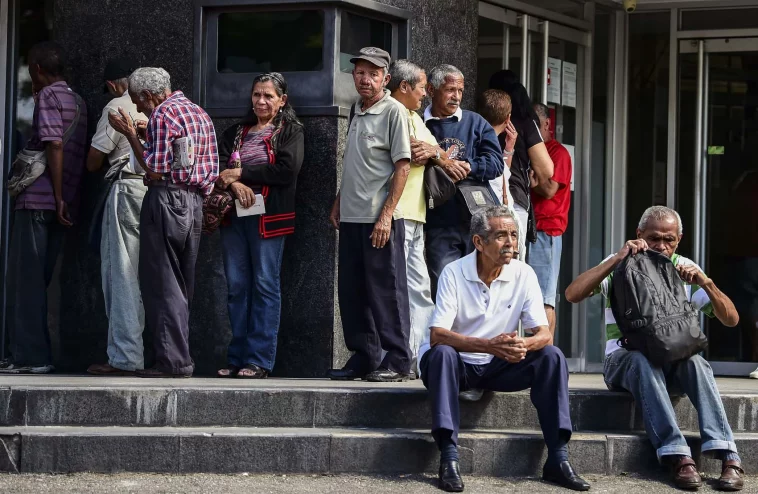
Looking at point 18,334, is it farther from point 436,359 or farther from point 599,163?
point 599,163

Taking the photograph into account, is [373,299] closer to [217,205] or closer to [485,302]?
[485,302]

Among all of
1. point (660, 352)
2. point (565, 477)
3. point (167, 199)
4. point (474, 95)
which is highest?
point (474, 95)

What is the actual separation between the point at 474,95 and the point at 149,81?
2.48 m

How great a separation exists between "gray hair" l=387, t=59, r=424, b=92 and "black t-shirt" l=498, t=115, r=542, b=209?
106 centimetres

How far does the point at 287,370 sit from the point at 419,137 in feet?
5.64

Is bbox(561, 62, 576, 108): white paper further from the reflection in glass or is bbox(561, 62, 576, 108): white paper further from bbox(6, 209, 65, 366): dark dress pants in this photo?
bbox(6, 209, 65, 366): dark dress pants

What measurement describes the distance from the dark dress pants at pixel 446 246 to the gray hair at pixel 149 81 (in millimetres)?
1815

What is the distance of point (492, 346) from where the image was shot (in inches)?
256

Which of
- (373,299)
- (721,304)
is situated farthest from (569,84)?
(721,304)

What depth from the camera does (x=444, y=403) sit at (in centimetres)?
635

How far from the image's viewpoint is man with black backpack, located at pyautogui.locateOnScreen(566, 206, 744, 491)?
21.8 feet

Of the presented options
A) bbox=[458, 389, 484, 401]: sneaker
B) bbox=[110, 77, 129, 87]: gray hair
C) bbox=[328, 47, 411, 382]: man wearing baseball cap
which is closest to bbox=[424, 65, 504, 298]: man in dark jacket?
bbox=[328, 47, 411, 382]: man wearing baseball cap

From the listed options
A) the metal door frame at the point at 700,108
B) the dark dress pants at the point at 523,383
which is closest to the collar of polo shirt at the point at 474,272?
the dark dress pants at the point at 523,383

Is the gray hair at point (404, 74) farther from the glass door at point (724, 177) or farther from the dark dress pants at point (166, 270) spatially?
the glass door at point (724, 177)
